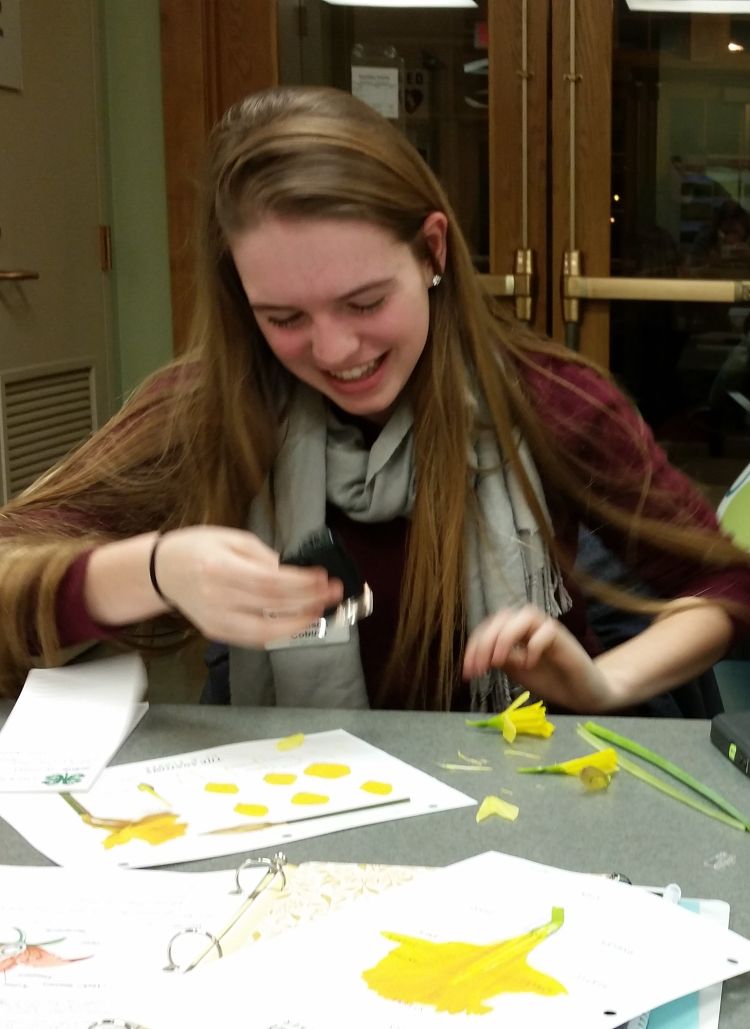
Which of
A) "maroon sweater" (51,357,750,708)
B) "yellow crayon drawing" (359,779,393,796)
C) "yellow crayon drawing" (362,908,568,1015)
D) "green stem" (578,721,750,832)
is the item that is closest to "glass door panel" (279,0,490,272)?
"maroon sweater" (51,357,750,708)

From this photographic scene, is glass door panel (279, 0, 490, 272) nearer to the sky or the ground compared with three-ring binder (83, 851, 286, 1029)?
nearer to the sky

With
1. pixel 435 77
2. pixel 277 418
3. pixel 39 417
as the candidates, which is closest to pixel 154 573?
pixel 277 418

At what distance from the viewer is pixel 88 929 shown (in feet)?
2.43

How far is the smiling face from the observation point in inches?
46.9

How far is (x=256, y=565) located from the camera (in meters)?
1.02

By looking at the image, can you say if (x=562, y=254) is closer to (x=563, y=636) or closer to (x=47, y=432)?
(x=47, y=432)

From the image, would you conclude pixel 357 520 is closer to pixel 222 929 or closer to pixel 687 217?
pixel 222 929

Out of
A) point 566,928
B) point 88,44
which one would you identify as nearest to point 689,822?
point 566,928

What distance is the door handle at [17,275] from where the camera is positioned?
2802mm

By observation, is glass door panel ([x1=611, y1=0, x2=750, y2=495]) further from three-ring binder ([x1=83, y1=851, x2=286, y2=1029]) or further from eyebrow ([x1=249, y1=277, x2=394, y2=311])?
three-ring binder ([x1=83, y1=851, x2=286, y2=1029])

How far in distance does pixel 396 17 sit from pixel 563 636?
242 cm

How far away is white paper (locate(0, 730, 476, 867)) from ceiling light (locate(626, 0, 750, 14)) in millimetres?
2469

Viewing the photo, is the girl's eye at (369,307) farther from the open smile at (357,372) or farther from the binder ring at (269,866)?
the binder ring at (269,866)

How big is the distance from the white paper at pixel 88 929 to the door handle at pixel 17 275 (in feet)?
7.18
